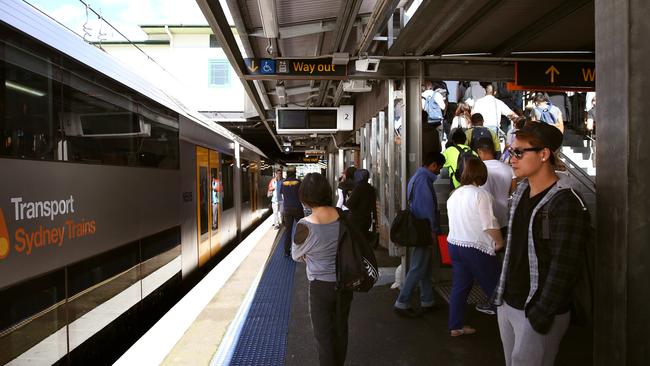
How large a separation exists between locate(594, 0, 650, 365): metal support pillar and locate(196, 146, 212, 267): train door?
19.5 ft

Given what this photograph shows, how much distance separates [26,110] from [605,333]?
138 inches

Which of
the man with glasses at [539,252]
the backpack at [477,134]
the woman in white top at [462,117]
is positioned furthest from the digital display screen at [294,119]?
the man with glasses at [539,252]

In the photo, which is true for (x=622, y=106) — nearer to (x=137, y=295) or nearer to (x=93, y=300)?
(x=93, y=300)

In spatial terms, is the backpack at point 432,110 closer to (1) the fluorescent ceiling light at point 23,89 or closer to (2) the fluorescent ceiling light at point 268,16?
(2) the fluorescent ceiling light at point 268,16

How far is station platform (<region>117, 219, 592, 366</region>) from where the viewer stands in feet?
12.3

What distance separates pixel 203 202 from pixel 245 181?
18.5 feet

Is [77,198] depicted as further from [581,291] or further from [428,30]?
[428,30]

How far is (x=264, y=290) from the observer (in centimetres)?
602

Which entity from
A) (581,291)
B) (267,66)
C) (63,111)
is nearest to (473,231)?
(581,291)

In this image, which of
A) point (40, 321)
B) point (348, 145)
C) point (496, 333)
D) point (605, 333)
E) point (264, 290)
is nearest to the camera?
point (605, 333)

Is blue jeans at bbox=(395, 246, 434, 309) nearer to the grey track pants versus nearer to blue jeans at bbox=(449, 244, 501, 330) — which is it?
blue jeans at bbox=(449, 244, 501, 330)

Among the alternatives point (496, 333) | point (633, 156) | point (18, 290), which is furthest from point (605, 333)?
point (18, 290)

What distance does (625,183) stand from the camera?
6.33 feet

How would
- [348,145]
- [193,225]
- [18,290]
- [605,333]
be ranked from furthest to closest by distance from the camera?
[348,145], [193,225], [18,290], [605,333]
